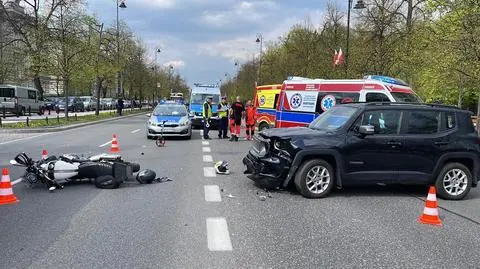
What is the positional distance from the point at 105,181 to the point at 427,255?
561cm

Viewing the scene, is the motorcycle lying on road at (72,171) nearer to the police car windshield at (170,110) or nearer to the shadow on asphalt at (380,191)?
the shadow on asphalt at (380,191)

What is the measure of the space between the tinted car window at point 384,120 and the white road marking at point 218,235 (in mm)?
3542

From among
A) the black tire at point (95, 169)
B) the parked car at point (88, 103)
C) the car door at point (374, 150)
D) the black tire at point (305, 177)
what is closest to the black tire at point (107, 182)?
the black tire at point (95, 169)

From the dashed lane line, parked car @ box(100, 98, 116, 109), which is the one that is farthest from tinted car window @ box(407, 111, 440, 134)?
parked car @ box(100, 98, 116, 109)

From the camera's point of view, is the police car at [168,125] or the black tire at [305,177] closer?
the black tire at [305,177]

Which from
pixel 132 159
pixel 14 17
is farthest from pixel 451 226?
pixel 14 17

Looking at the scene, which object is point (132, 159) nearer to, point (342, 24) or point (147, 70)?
point (342, 24)

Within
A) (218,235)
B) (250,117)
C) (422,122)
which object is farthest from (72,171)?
(250,117)

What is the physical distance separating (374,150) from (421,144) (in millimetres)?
901

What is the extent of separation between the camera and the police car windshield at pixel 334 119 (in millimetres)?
→ 9000

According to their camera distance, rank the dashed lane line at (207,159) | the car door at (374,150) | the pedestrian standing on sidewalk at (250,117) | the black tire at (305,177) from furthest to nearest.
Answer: the pedestrian standing on sidewalk at (250,117)
the dashed lane line at (207,159)
the car door at (374,150)
the black tire at (305,177)

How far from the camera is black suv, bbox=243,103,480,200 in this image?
8.54 metres

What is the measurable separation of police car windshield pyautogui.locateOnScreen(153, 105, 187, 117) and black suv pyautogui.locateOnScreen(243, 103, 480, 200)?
12.3 metres

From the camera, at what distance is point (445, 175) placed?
9047 mm
